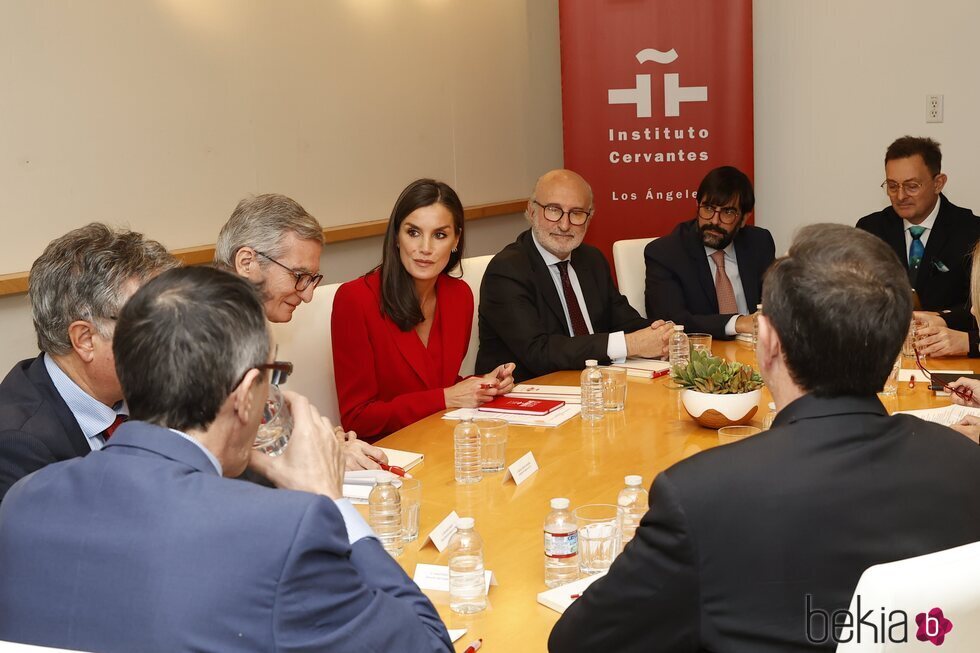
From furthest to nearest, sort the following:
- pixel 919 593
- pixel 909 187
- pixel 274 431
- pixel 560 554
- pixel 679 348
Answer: pixel 909 187 → pixel 679 348 → pixel 560 554 → pixel 274 431 → pixel 919 593

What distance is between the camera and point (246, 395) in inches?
55.9

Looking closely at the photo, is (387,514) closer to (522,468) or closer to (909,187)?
(522,468)

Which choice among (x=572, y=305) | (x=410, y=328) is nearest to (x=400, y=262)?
(x=410, y=328)

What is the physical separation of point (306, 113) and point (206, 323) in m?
3.71

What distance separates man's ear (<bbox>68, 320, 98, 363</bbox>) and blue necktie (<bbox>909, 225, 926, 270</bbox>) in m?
3.97

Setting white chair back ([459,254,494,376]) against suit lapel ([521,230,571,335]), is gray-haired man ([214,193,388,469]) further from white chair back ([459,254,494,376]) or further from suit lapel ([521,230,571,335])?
suit lapel ([521,230,571,335])

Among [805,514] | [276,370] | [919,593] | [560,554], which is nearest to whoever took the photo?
[919,593]

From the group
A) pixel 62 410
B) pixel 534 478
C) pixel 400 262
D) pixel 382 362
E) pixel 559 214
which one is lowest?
pixel 534 478

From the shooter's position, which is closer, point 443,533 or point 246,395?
point 246,395

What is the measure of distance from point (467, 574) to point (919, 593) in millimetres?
826

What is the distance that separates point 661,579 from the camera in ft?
4.54

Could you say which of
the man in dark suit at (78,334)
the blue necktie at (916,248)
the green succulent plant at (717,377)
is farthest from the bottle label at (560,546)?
the blue necktie at (916,248)

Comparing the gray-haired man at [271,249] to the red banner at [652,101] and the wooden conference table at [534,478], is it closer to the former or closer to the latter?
the wooden conference table at [534,478]

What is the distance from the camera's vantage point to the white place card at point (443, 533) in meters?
2.01
